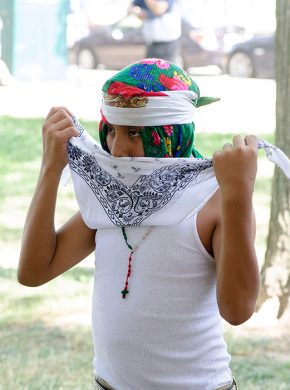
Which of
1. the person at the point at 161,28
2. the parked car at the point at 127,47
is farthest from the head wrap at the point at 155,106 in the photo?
the parked car at the point at 127,47

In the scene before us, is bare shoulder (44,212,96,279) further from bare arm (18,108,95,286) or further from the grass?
the grass

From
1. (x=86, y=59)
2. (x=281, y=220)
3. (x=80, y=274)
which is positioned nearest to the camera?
(x=281, y=220)

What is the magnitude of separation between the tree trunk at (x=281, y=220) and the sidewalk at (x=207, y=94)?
627cm

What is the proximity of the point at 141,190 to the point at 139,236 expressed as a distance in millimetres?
108

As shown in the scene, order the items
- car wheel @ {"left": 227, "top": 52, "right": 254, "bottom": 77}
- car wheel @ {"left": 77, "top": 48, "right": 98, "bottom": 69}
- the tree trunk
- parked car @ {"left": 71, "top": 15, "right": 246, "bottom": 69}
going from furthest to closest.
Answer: car wheel @ {"left": 77, "top": 48, "right": 98, "bottom": 69} < parked car @ {"left": 71, "top": 15, "right": 246, "bottom": 69} < car wheel @ {"left": 227, "top": 52, "right": 254, "bottom": 77} < the tree trunk

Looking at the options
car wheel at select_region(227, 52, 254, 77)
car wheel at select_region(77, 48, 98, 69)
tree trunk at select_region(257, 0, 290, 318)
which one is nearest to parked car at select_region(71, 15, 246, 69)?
car wheel at select_region(77, 48, 98, 69)

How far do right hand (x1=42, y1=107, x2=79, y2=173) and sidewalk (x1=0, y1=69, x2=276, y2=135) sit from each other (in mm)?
9477

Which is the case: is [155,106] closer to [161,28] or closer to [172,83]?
[172,83]

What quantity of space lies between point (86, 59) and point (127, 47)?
98 cm

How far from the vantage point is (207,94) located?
16.2 meters

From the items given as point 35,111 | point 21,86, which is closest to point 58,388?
point 35,111

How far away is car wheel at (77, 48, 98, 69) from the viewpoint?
2098 cm

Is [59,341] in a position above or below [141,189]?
below

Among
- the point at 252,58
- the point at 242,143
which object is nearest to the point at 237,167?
the point at 242,143
